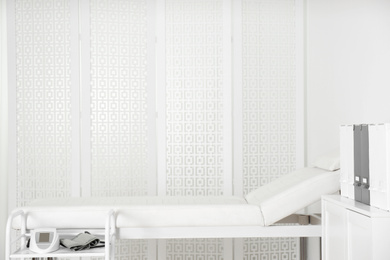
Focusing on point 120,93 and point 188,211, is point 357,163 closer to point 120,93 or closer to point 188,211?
point 188,211

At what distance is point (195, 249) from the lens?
13.4ft

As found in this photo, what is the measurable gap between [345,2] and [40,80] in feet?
9.00

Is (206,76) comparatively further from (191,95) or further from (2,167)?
(2,167)

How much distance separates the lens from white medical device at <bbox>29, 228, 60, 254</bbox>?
8.14ft

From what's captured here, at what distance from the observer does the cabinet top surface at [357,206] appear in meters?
2.04

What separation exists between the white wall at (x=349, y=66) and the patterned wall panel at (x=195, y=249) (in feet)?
4.20

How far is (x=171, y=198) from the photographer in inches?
123

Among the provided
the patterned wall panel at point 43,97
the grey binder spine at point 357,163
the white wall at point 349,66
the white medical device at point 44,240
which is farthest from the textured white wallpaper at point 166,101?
the grey binder spine at point 357,163

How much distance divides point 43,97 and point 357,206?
281cm

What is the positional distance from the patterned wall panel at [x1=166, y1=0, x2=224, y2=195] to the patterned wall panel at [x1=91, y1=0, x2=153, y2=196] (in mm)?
227

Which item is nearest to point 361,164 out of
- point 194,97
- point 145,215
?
point 145,215

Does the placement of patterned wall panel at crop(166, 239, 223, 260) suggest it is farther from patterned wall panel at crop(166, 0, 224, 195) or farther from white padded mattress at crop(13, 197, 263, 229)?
white padded mattress at crop(13, 197, 263, 229)

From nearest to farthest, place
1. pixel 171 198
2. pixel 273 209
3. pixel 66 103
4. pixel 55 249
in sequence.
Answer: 1. pixel 55 249
2. pixel 273 209
3. pixel 171 198
4. pixel 66 103

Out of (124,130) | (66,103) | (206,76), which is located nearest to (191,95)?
(206,76)
